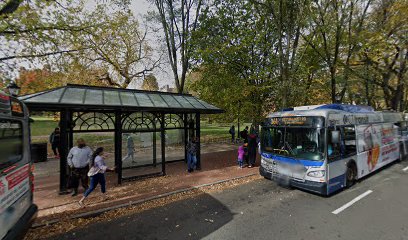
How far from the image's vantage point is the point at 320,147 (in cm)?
614

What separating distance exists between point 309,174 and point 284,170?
32.7 inches

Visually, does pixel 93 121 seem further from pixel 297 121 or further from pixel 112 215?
pixel 297 121

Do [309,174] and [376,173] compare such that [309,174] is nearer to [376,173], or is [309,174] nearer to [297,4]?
[376,173]

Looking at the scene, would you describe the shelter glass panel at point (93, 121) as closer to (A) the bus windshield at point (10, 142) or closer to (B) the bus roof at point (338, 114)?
(A) the bus windshield at point (10, 142)

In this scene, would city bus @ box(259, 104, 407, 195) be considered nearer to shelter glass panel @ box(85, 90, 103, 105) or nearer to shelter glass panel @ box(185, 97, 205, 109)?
shelter glass panel @ box(185, 97, 205, 109)

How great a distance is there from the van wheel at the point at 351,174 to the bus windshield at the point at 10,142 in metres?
9.41

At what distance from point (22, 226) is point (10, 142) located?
1573mm

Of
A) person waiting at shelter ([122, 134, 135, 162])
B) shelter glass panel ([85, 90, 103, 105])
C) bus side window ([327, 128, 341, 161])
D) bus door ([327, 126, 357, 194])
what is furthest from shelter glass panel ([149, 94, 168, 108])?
bus door ([327, 126, 357, 194])

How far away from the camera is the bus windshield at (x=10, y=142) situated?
3454mm

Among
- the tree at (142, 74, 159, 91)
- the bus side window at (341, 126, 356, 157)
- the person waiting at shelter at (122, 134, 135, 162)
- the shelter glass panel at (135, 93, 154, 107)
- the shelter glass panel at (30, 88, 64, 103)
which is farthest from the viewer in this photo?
the tree at (142, 74, 159, 91)

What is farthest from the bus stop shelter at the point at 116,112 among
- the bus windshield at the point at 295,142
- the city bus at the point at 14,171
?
the bus windshield at the point at 295,142

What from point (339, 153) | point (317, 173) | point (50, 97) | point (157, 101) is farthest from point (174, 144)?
point (339, 153)

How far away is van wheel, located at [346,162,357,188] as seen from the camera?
714 centimetres

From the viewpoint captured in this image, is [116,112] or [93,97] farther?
[116,112]
